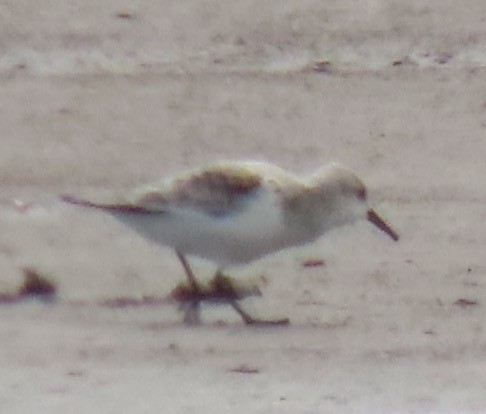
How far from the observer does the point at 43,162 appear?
734cm

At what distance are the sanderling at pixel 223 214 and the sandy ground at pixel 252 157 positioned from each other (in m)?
0.19

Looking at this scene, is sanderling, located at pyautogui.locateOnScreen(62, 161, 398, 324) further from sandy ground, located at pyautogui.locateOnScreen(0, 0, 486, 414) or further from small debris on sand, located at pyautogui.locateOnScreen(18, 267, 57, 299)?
small debris on sand, located at pyautogui.locateOnScreen(18, 267, 57, 299)

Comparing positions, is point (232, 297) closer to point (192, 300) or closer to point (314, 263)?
point (192, 300)

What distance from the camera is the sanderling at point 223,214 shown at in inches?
213

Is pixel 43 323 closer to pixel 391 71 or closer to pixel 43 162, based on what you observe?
pixel 43 162

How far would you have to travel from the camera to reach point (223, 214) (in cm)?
540

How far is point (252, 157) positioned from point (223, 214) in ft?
6.68

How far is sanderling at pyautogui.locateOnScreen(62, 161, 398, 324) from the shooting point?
5402 millimetres

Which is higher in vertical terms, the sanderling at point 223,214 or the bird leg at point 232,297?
the sanderling at point 223,214

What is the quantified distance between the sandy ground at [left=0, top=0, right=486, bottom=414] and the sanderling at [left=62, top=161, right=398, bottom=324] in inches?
7.4

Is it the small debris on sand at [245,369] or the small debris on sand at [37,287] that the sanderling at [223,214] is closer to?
the small debris on sand at [37,287]

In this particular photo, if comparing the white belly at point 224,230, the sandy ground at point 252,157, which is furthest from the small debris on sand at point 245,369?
the white belly at point 224,230

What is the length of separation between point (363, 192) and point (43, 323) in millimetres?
1365

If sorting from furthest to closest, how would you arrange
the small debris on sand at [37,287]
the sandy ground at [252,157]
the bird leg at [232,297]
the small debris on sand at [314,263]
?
the small debris on sand at [314,263] < the small debris on sand at [37,287] < the bird leg at [232,297] < the sandy ground at [252,157]
